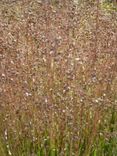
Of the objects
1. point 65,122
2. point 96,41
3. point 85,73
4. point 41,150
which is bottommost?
point 41,150

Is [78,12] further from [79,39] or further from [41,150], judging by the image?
[41,150]

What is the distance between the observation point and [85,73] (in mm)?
3043

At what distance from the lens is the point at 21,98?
2.84m

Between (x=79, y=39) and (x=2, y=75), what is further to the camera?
(x=79, y=39)

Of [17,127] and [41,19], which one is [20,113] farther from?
[41,19]

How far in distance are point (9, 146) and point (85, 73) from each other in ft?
2.13

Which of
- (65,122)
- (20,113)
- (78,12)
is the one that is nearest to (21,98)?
(20,113)

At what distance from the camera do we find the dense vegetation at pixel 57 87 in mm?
2836

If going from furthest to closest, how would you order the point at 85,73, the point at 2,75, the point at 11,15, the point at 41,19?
1. the point at 11,15
2. the point at 41,19
3. the point at 85,73
4. the point at 2,75

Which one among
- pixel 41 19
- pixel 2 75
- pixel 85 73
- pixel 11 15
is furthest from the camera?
pixel 11 15

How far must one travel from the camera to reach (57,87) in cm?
303

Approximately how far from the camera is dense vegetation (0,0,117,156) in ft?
9.30

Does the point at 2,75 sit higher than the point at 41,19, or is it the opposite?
the point at 41,19

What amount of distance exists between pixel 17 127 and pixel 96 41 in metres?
0.70
